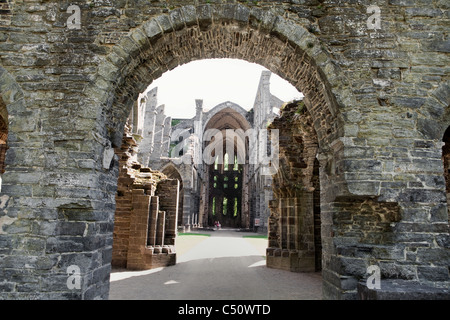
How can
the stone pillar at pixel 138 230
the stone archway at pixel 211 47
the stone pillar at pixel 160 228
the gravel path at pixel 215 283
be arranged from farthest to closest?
the stone pillar at pixel 160 228, the stone pillar at pixel 138 230, the gravel path at pixel 215 283, the stone archway at pixel 211 47

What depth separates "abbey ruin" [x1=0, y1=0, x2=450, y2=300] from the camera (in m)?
3.59

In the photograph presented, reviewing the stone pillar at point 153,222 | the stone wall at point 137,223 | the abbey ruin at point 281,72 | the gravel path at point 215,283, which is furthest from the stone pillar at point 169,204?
the abbey ruin at point 281,72

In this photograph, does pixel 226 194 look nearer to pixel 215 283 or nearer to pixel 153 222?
pixel 153 222

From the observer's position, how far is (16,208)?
3607 millimetres

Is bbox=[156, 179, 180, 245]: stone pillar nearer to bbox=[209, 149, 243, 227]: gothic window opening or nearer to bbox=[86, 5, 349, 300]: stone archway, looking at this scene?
bbox=[86, 5, 349, 300]: stone archway

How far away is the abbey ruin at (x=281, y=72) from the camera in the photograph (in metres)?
3.59

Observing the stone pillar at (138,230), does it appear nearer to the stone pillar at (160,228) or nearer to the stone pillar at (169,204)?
the stone pillar at (160,228)

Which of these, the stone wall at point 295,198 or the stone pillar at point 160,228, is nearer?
the stone pillar at point 160,228

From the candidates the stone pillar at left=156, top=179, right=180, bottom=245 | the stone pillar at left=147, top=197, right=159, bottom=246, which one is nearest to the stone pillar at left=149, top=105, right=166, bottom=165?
the stone pillar at left=156, top=179, right=180, bottom=245

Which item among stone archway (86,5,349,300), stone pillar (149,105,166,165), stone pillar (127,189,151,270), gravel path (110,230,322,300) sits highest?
stone pillar (149,105,166,165)

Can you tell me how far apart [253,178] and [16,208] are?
23386 millimetres
